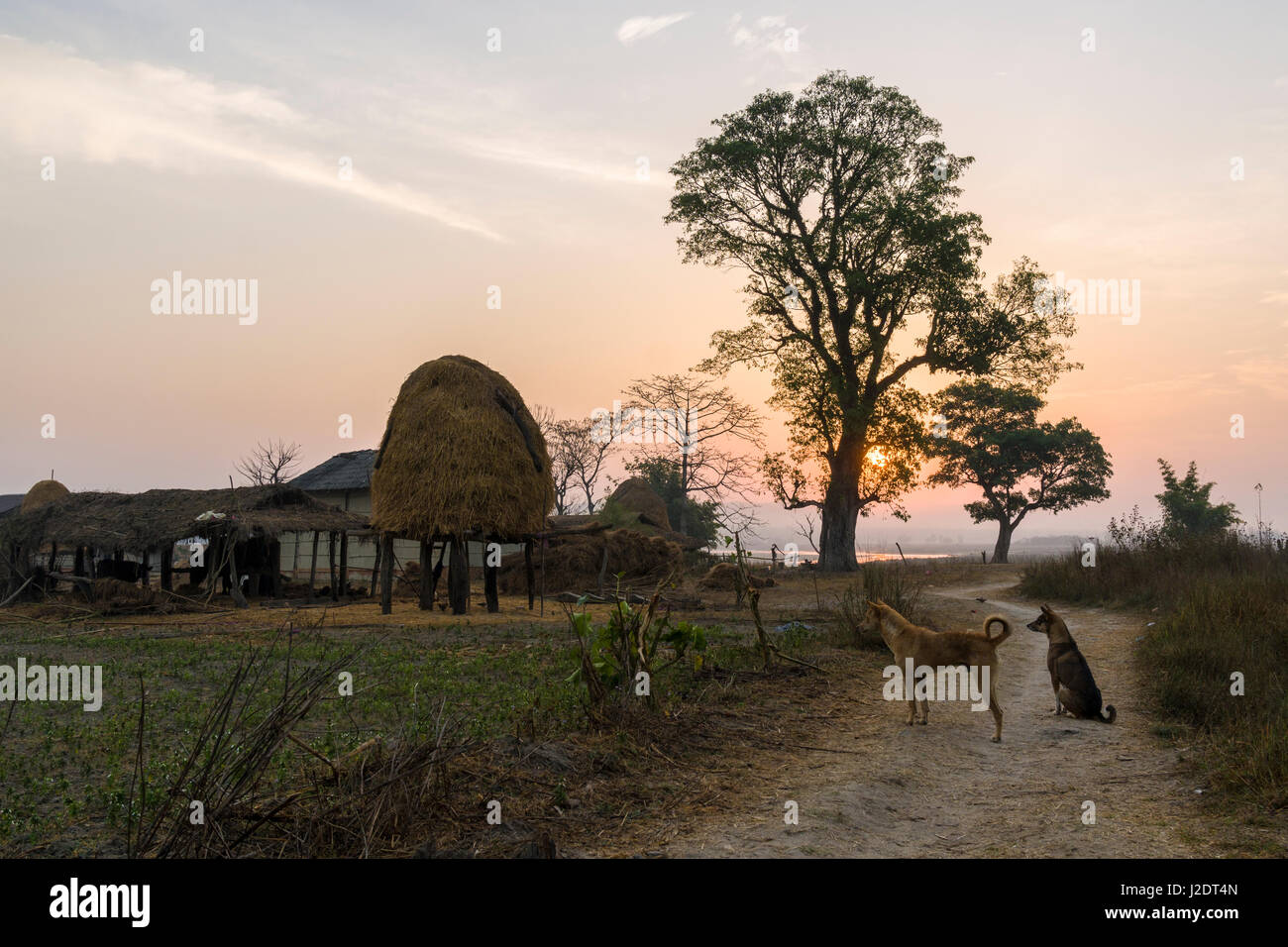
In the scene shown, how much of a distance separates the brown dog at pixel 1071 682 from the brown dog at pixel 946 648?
762 millimetres

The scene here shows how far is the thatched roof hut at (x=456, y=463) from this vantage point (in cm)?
1941

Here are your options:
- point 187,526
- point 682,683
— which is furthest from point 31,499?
point 682,683

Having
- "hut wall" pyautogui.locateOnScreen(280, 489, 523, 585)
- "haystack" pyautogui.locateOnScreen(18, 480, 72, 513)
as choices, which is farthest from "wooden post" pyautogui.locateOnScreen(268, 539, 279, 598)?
"haystack" pyautogui.locateOnScreen(18, 480, 72, 513)

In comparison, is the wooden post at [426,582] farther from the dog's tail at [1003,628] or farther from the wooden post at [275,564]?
the dog's tail at [1003,628]

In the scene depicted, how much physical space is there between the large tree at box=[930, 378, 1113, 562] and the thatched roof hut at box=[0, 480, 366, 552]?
116 ft

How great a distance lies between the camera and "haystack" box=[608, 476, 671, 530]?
37.8m

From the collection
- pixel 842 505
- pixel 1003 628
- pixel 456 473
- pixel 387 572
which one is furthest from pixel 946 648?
pixel 842 505

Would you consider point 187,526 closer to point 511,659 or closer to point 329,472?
point 511,659

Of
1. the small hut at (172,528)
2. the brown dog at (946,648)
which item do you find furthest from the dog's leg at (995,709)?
the small hut at (172,528)

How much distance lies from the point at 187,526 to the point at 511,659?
576 inches

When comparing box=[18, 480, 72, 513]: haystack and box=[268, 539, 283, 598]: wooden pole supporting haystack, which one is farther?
box=[18, 480, 72, 513]: haystack

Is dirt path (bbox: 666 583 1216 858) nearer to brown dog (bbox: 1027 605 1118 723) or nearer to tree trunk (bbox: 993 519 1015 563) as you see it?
brown dog (bbox: 1027 605 1118 723)

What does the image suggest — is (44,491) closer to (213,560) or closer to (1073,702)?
(213,560)

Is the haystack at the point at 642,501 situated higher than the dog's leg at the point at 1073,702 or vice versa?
the haystack at the point at 642,501
